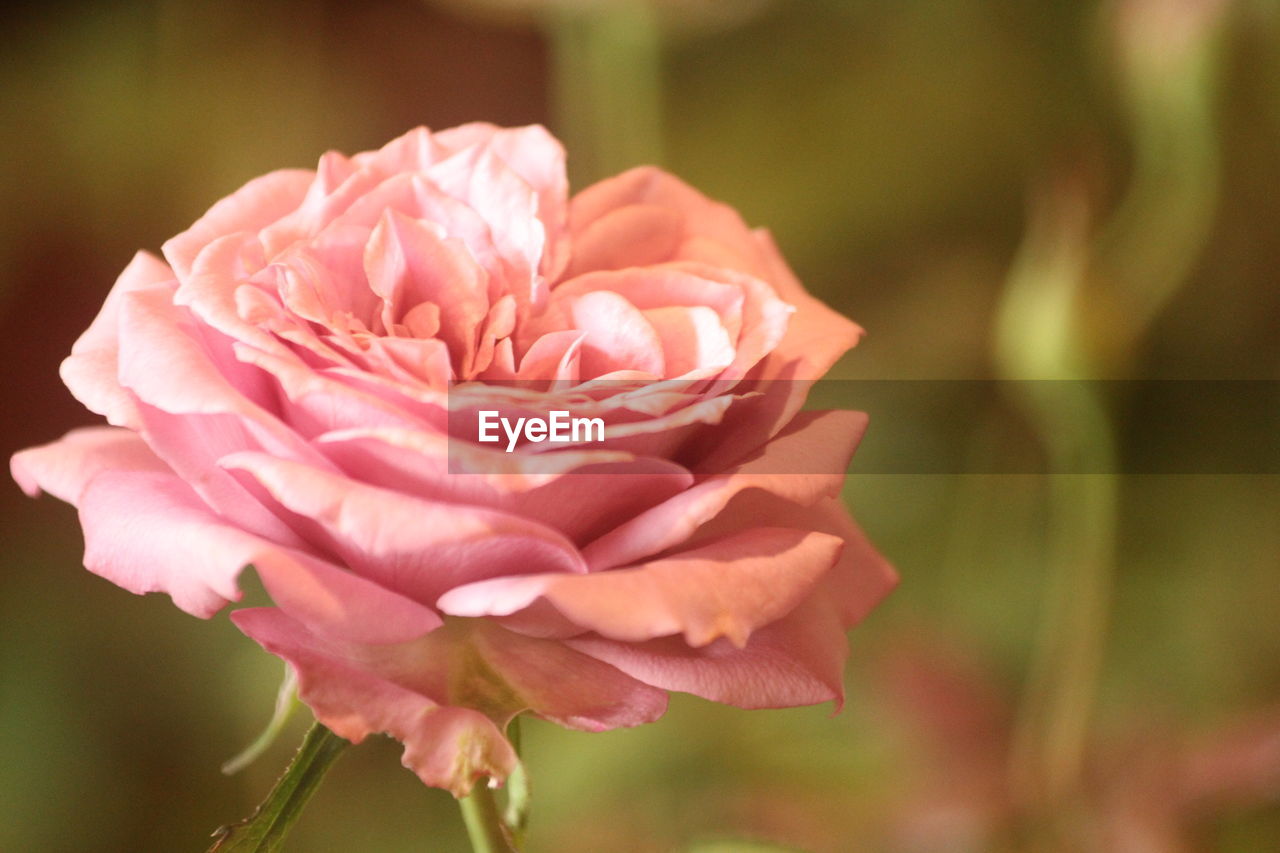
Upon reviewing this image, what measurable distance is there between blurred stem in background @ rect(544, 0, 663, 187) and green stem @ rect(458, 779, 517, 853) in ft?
1.52

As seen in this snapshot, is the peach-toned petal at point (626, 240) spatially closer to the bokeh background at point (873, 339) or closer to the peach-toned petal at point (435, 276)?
the peach-toned petal at point (435, 276)

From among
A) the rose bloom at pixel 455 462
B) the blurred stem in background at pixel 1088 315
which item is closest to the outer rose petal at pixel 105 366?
the rose bloom at pixel 455 462

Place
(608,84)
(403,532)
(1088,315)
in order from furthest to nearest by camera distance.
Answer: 1. (608,84)
2. (1088,315)
3. (403,532)

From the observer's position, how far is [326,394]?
6.0 inches

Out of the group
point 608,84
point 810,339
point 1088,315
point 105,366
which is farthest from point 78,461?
point 608,84

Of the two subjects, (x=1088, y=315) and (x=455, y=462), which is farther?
(x=1088, y=315)

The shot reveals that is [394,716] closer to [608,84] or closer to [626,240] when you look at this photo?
[626,240]

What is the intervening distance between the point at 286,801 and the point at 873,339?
57cm

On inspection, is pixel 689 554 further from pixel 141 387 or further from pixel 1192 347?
pixel 1192 347

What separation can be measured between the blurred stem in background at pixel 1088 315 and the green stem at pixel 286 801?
29 centimetres

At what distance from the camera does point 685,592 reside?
0.15m

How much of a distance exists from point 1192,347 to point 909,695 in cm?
26

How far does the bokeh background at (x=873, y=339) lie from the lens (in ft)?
1.55

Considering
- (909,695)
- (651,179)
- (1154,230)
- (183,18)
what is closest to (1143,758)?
(909,695)
